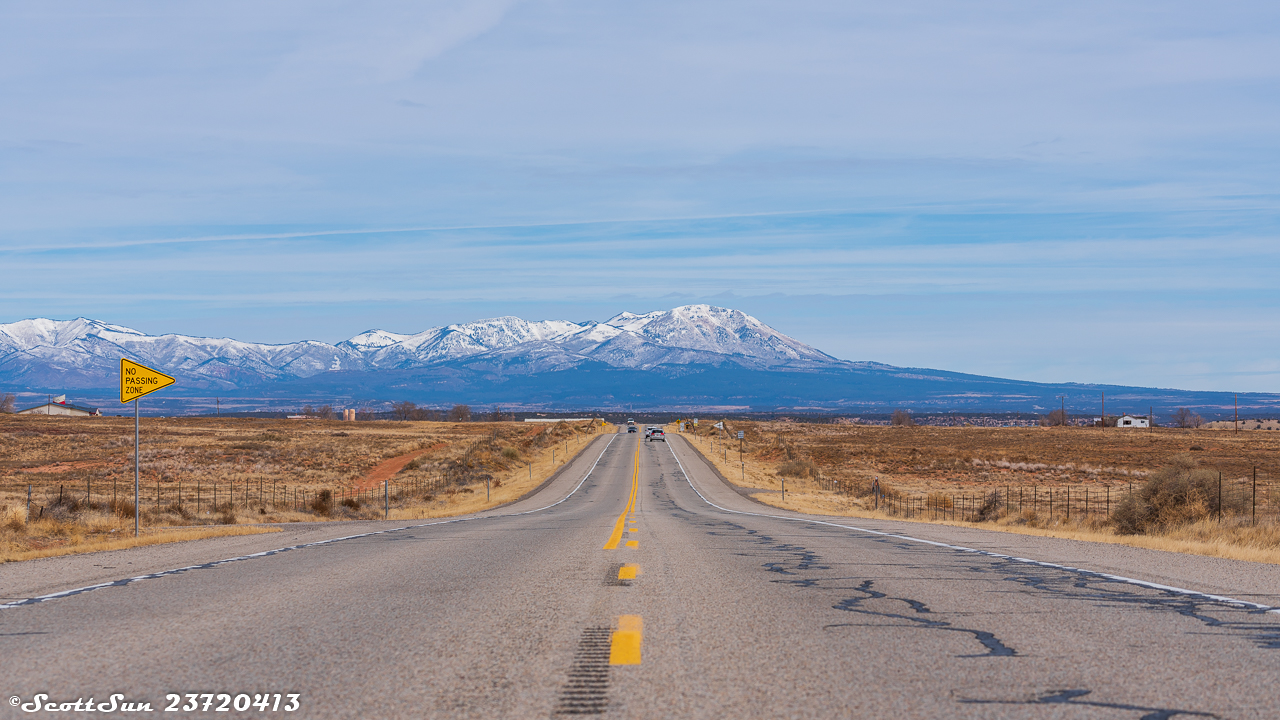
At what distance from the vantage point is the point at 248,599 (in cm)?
862

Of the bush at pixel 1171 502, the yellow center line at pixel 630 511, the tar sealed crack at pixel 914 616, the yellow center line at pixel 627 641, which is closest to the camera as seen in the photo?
the yellow center line at pixel 627 641

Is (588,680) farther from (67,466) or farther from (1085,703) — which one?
(67,466)

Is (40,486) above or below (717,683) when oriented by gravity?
below

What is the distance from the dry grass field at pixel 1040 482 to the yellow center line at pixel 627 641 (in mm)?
10322

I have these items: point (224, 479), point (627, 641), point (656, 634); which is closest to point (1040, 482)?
point (224, 479)

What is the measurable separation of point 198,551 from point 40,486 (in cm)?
4510

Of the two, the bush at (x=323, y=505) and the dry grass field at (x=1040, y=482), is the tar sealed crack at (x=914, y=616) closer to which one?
the dry grass field at (x=1040, y=482)

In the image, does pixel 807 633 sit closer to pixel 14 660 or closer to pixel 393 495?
pixel 14 660

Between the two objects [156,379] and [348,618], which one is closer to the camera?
[348,618]

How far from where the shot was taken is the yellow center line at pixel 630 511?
14.4m

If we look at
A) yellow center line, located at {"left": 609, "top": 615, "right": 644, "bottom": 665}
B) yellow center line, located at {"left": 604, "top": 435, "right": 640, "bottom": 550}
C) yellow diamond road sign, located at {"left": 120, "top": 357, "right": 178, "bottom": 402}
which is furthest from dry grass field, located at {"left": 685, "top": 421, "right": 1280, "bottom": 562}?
yellow diamond road sign, located at {"left": 120, "top": 357, "right": 178, "bottom": 402}

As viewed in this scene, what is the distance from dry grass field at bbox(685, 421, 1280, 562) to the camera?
2125 centimetres

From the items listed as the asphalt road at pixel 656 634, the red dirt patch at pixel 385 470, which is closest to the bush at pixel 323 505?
the asphalt road at pixel 656 634

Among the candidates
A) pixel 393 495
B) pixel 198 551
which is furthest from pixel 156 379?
pixel 393 495
